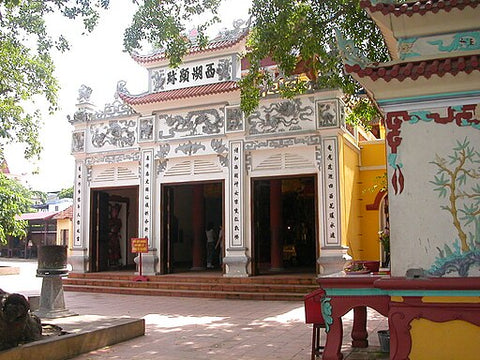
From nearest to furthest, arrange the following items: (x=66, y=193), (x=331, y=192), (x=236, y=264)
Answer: (x=331, y=192) → (x=236, y=264) → (x=66, y=193)

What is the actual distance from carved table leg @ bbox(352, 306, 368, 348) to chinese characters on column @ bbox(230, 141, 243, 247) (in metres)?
6.01

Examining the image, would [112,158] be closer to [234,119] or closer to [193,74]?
[193,74]

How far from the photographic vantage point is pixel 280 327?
25.1 feet

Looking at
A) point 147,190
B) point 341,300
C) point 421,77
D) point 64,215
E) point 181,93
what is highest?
point 181,93

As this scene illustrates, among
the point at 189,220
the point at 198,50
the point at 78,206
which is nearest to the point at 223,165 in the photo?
the point at 198,50

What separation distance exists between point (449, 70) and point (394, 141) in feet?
2.60

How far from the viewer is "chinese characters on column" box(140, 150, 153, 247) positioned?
13086 mm

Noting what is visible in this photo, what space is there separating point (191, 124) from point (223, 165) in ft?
4.62

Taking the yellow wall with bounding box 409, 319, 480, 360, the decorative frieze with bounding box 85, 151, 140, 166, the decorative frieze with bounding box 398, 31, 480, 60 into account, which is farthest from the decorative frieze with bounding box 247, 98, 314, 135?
the yellow wall with bounding box 409, 319, 480, 360

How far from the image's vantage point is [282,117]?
1197 centimetres

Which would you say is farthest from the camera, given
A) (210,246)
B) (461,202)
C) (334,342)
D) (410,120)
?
(210,246)

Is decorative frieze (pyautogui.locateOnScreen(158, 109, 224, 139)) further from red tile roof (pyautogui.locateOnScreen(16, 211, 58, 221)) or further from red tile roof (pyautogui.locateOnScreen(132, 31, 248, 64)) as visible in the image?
red tile roof (pyautogui.locateOnScreen(16, 211, 58, 221))

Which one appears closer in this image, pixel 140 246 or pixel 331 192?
pixel 331 192

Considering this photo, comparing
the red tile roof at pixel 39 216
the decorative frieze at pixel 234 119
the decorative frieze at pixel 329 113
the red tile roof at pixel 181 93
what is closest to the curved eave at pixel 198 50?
the red tile roof at pixel 181 93
